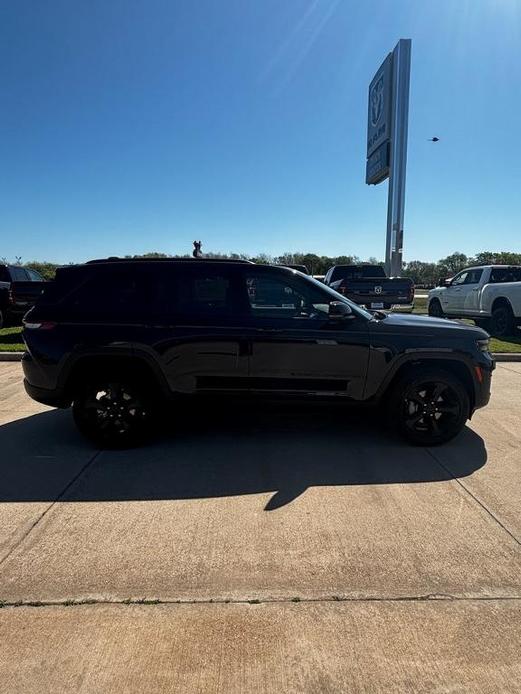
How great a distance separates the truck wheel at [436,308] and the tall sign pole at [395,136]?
774 centimetres

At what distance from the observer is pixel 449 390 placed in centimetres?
467

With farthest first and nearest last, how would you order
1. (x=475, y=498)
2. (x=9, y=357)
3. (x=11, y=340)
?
(x=11, y=340) → (x=9, y=357) → (x=475, y=498)

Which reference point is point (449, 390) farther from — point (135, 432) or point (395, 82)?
point (395, 82)

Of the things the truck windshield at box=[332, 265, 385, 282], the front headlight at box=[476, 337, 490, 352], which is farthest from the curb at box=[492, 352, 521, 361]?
the truck windshield at box=[332, 265, 385, 282]

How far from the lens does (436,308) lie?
52.3 ft

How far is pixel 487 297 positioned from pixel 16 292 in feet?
39.2

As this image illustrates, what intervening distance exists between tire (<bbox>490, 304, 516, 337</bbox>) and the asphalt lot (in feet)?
27.5

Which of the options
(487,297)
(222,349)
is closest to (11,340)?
(222,349)

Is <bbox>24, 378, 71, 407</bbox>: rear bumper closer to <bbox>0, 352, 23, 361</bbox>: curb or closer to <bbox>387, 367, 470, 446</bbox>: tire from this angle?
<bbox>387, 367, 470, 446</bbox>: tire

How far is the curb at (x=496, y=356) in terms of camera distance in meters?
9.05

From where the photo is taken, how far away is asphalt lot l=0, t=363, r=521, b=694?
2127 mm

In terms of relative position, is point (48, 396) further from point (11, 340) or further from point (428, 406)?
point (11, 340)

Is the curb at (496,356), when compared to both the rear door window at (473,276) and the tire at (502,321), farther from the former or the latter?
the rear door window at (473,276)

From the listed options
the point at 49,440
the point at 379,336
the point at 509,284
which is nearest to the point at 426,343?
the point at 379,336
